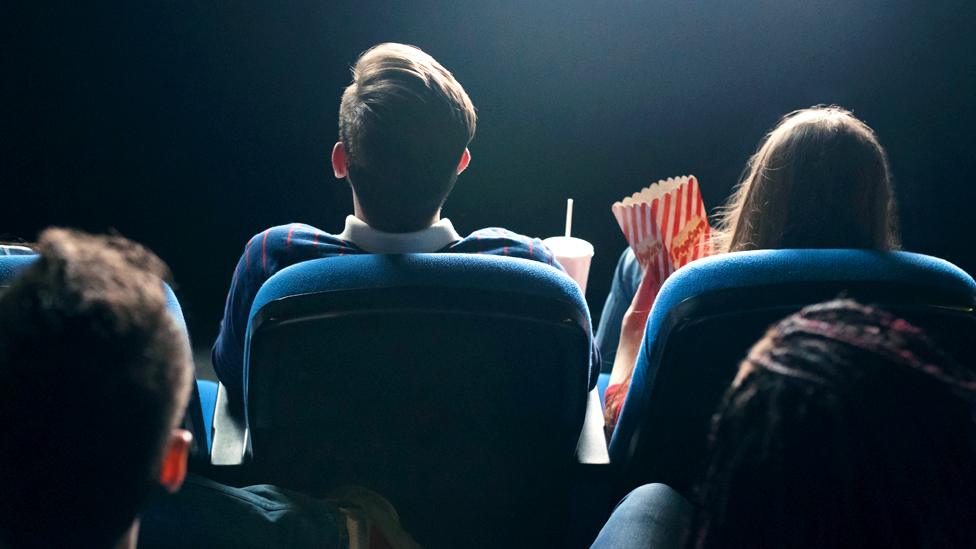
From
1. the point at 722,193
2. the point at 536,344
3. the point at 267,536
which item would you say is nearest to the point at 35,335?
the point at 267,536

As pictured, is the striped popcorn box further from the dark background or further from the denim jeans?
the dark background

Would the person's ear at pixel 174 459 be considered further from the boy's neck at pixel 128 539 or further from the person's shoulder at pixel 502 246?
the person's shoulder at pixel 502 246

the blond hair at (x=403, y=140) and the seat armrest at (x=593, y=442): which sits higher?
the blond hair at (x=403, y=140)

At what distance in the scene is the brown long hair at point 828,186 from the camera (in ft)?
4.61

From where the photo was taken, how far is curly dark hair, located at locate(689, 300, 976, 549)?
565 millimetres

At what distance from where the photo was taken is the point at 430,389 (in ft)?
3.84

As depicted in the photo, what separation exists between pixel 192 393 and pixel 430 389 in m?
0.40

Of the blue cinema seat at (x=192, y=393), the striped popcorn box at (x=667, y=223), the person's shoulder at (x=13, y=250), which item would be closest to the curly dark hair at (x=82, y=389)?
the blue cinema seat at (x=192, y=393)

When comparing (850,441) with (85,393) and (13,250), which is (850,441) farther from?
(13,250)

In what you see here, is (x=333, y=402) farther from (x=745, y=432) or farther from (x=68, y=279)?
(x=745, y=432)

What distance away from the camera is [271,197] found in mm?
2961

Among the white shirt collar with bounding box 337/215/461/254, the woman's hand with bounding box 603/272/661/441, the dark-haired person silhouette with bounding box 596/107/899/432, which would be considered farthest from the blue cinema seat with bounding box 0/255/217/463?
the dark-haired person silhouette with bounding box 596/107/899/432

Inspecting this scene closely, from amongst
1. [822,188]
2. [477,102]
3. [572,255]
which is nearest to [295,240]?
[572,255]

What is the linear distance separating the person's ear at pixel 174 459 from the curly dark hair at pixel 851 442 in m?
0.46
